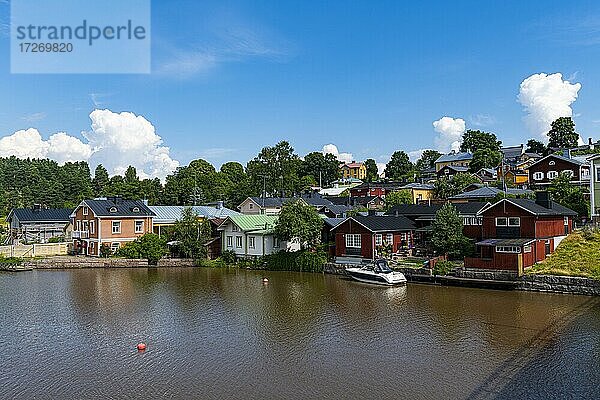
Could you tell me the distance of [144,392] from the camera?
1445 centimetres

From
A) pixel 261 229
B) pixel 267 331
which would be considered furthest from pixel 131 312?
pixel 261 229

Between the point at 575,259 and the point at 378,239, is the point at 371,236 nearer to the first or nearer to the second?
the point at 378,239

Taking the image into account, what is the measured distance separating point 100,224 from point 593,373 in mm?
38060

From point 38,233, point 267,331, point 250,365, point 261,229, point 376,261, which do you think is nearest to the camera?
point 250,365

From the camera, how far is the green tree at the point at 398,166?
297 ft

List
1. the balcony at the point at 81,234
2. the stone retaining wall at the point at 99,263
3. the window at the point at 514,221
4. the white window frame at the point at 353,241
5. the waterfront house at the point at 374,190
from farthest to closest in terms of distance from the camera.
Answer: the waterfront house at the point at 374,190 < the balcony at the point at 81,234 < the stone retaining wall at the point at 99,263 < the white window frame at the point at 353,241 < the window at the point at 514,221

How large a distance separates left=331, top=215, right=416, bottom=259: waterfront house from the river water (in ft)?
17.0

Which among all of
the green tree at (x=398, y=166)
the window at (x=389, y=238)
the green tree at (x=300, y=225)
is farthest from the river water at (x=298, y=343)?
the green tree at (x=398, y=166)

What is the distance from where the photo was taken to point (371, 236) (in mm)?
34781

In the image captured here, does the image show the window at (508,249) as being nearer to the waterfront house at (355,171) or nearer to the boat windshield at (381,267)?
the boat windshield at (381,267)

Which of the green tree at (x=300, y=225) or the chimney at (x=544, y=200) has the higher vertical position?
the chimney at (x=544, y=200)

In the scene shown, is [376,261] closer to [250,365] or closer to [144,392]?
[250,365]

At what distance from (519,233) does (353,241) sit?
1056cm

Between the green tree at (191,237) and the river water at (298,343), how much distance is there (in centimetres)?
1096
